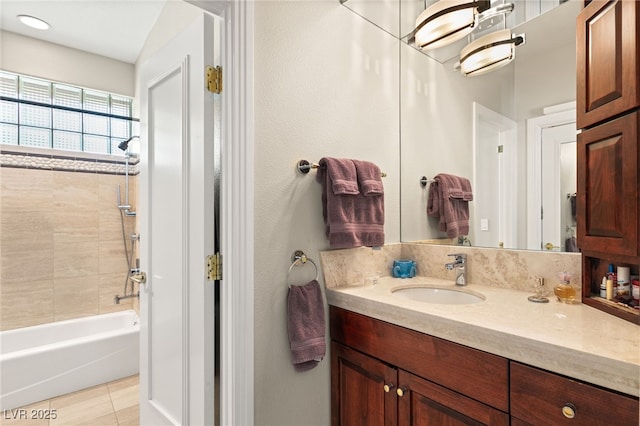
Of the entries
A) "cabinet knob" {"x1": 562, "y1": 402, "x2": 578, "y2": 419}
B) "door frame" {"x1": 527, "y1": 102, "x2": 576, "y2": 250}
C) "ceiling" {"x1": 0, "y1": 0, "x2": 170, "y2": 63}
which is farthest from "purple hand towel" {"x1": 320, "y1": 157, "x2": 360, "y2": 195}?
"ceiling" {"x1": 0, "y1": 0, "x2": 170, "y2": 63}

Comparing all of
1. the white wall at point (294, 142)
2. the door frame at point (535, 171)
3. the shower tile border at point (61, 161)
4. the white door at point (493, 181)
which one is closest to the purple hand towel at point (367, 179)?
the white wall at point (294, 142)

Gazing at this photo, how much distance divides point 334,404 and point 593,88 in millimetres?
1624

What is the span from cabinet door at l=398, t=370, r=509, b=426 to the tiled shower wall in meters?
2.96

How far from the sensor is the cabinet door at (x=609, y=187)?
96 cm

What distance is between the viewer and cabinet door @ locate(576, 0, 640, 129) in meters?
0.94

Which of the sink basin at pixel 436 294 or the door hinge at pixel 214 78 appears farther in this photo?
the sink basin at pixel 436 294

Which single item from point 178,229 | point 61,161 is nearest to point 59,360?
point 61,161

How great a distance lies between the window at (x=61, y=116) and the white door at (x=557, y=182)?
337 cm

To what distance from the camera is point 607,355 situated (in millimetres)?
768

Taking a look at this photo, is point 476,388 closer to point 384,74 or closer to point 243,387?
point 243,387

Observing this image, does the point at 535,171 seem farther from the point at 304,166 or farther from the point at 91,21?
the point at 91,21

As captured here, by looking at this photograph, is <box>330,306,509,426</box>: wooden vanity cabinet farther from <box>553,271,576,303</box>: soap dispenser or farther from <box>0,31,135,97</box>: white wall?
<box>0,31,135,97</box>: white wall

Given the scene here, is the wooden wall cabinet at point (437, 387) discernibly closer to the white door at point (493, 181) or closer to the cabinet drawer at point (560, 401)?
the cabinet drawer at point (560, 401)

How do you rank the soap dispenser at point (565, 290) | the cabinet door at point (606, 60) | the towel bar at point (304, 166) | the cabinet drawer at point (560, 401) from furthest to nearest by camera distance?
the towel bar at point (304, 166) < the soap dispenser at point (565, 290) < the cabinet door at point (606, 60) < the cabinet drawer at point (560, 401)
